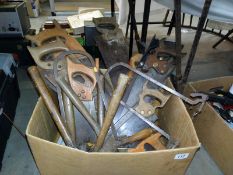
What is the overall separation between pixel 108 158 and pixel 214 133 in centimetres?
69

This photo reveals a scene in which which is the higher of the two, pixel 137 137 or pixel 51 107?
pixel 51 107

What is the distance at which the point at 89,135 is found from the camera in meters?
1.15

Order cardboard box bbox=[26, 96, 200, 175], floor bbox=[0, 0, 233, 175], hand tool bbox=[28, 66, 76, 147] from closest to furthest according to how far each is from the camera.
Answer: cardboard box bbox=[26, 96, 200, 175], hand tool bbox=[28, 66, 76, 147], floor bbox=[0, 0, 233, 175]

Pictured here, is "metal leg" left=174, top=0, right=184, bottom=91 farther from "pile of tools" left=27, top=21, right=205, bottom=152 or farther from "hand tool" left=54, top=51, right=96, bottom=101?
"hand tool" left=54, top=51, right=96, bottom=101

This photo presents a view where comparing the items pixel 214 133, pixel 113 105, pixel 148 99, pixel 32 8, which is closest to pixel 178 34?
pixel 148 99

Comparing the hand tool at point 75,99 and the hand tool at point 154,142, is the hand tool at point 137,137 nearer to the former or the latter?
the hand tool at point 154,142

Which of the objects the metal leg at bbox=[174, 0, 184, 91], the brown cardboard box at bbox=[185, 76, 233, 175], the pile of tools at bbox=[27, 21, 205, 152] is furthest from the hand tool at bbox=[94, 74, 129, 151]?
the brown cardboard box at bbox=[185, 76, 233, 175]

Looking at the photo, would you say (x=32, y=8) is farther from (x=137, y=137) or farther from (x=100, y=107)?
(x=137, y=137)

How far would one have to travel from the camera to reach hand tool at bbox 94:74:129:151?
2.98 ft

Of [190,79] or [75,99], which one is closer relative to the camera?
[75,99]

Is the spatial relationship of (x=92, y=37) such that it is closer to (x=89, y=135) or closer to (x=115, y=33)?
(x=115, y=33)

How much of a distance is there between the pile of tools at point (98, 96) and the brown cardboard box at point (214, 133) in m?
0.19

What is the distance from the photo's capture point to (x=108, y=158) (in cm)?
87

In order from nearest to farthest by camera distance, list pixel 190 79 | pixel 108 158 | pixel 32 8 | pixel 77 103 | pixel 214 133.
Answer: pixel 108 158, pixel 77 103, pixel 214 133, pixel 190 79, pixel 32 8
